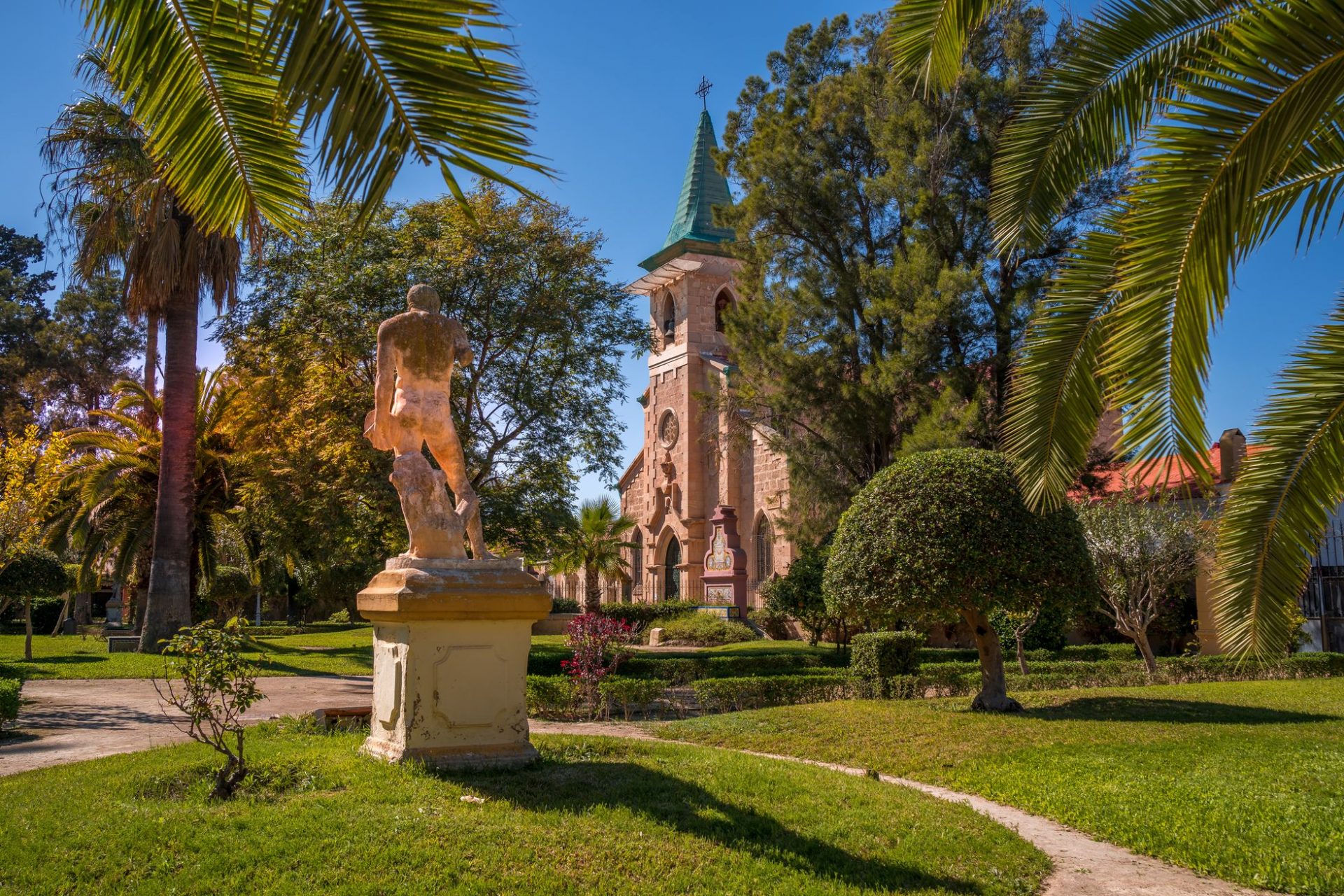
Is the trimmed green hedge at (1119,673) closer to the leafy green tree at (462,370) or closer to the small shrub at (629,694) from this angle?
the small shrub at (629,694)

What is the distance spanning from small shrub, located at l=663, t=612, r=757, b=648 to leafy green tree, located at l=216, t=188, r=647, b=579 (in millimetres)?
9154

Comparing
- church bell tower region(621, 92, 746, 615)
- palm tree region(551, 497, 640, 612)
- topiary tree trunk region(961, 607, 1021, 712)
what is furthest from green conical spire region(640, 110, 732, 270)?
topiary tree trunk region(961, 607, 1021, 712)

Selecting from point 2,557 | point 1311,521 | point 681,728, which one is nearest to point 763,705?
point 681,728

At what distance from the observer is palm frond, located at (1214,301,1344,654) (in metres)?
4.26

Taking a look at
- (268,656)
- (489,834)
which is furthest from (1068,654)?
(489,834)

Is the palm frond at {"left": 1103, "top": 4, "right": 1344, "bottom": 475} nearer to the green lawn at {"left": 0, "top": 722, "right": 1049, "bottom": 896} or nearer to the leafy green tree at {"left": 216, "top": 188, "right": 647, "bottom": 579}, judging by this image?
the green lawn at {"left": 0, "top": 722, "right": 1049, "bottom": 896}

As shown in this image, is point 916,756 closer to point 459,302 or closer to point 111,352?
point 459,302

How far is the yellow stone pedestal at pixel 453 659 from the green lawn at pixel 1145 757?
13.1 ft

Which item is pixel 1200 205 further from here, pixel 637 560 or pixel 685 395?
pixel 637 560

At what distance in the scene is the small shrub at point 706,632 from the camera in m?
28.0

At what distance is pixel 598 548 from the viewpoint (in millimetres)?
36938

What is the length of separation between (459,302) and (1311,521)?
16721mm

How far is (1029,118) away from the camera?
5094 mm

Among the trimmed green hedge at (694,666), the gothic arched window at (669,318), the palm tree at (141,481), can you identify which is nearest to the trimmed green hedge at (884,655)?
the trimmed green hedge at (694,666)
